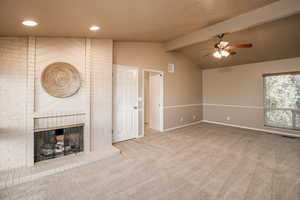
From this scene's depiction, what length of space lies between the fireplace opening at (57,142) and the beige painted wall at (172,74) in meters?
2.04

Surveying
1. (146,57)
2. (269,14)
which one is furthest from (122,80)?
(269,14)

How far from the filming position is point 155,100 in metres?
5.24

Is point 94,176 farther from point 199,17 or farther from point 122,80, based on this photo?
point 199,17

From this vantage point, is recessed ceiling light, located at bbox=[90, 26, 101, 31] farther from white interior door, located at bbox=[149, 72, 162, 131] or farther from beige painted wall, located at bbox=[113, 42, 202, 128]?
white interior door, located at bbox=[149, 72, 162, 131]

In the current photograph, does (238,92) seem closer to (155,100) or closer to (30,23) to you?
(155,100)

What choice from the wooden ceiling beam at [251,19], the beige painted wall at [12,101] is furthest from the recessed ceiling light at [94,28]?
the wooden ceiling beam at [251,19]

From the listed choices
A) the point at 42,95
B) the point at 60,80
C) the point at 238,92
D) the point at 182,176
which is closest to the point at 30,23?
the point at 60,80

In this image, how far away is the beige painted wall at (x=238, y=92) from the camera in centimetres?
497

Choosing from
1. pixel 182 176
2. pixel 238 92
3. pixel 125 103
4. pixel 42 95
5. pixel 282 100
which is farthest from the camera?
pixel 238 92

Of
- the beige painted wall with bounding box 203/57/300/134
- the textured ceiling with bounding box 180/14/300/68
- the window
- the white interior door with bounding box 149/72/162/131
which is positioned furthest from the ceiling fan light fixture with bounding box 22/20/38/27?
the window

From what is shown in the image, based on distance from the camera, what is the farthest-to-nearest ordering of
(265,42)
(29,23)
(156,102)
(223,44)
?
1. (156,102)
2. (265,42)
3. (223,44)
4. (29,23)

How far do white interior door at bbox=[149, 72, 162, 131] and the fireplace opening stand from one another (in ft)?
8.86

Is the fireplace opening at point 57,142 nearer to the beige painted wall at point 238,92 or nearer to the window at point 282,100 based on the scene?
the beige painted wall at point 238,92

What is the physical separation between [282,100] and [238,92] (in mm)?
1317
